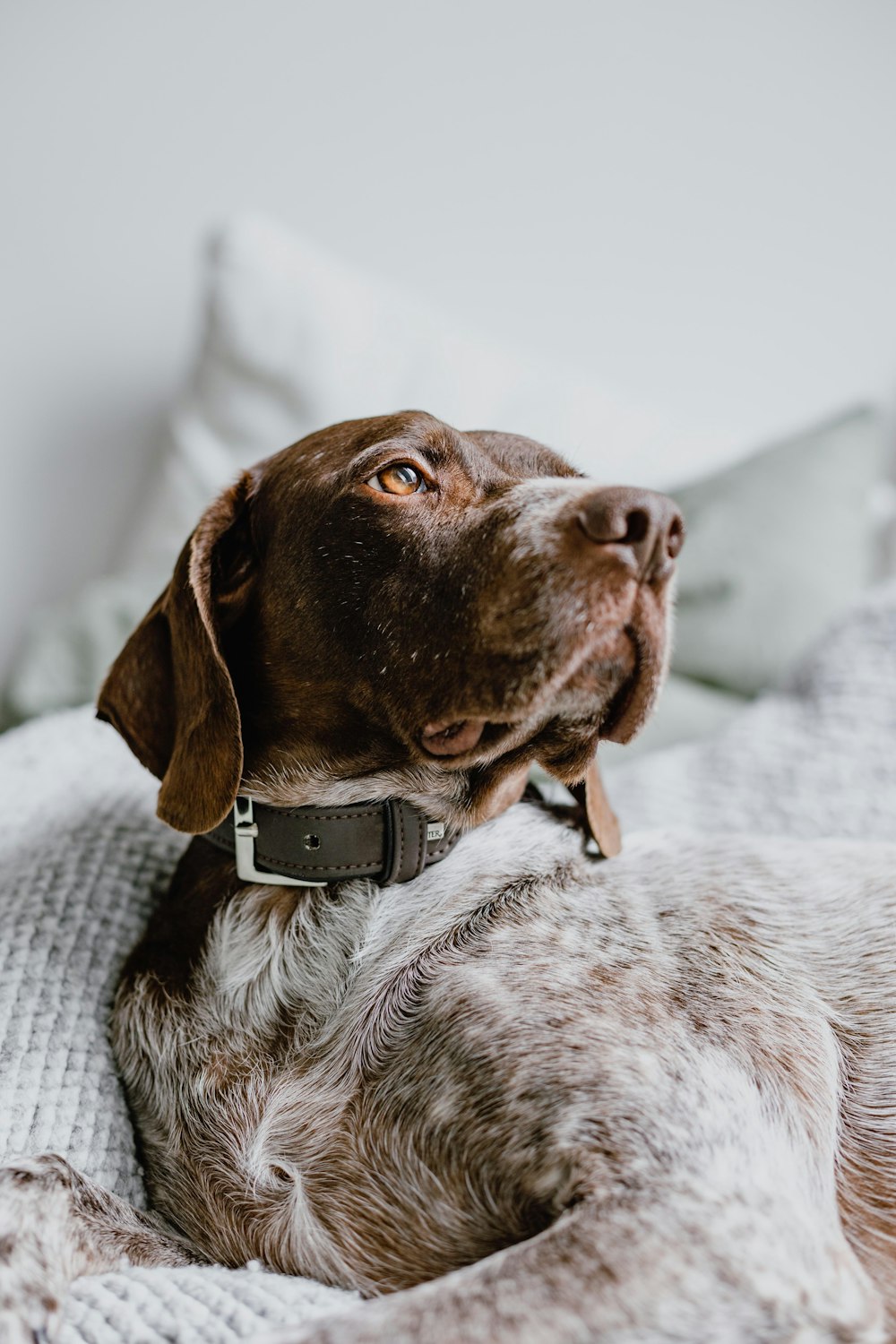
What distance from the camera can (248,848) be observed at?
184 centimetres

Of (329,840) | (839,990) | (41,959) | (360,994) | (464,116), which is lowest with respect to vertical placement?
(41,959)

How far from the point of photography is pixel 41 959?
1.91m

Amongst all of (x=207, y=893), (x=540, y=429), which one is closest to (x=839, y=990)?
(x=207, y=893)

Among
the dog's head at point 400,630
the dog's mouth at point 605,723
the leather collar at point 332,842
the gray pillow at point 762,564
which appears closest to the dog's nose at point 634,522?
the dog's head at point 400,630

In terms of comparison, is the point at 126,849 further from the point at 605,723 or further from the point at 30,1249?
the point at 605,723

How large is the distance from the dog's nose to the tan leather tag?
50 centimetres

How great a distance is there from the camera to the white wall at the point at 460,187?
398cm

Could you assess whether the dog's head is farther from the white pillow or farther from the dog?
the white pillow

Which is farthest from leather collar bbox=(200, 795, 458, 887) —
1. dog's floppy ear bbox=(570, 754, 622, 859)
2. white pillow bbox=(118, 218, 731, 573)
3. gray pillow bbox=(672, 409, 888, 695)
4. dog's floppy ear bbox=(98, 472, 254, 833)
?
white pillow bbox=(118, 218, 731, 573)

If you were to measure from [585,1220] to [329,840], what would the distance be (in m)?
0.74

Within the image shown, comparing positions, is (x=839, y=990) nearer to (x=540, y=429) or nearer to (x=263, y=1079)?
(x=263, y=1079)

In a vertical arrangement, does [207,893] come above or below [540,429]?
below

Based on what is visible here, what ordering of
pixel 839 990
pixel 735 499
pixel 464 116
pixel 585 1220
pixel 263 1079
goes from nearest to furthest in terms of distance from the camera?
pixel 585 1220 < pixel 263 1079 < pixel 839 990 < pixel 735 499 < pixel 464 116

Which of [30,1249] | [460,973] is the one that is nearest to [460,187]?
[460,973]
